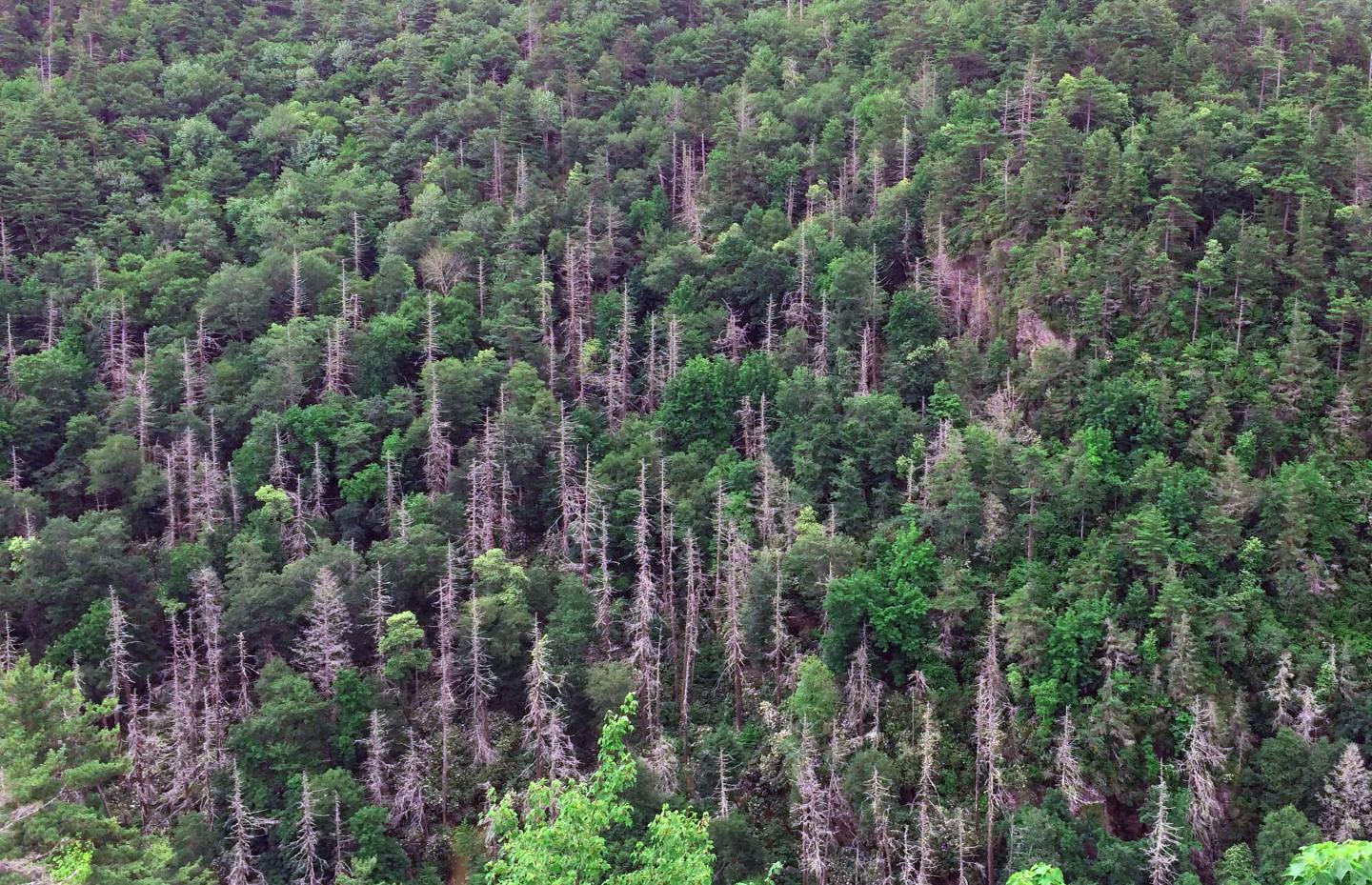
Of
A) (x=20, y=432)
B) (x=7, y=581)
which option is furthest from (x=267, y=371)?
(x=7, y=581)

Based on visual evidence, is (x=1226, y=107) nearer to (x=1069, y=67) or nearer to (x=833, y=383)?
(x=1069, y=67)

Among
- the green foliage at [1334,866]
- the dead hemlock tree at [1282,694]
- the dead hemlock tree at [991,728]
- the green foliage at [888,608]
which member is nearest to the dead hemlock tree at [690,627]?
the green foliage at [888,608]

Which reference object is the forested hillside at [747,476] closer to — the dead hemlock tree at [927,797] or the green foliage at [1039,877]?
the dead hemlock tree at [927,797]

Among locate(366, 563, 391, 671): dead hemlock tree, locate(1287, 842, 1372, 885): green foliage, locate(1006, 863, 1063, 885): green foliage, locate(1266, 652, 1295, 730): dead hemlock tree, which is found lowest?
locate(366, 563, 391, 671): dead hemlock tree

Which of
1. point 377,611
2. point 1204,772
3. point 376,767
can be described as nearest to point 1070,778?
point 1204,772

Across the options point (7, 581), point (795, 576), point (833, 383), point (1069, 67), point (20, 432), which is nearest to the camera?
point (795, 576)

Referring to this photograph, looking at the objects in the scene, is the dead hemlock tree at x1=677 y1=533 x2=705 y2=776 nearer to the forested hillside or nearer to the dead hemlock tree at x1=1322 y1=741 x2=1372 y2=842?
the forested hillside

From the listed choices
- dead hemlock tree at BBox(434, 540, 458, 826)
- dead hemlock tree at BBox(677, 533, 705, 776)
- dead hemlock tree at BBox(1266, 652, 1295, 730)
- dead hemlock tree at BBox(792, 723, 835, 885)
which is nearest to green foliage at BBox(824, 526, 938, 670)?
dead hemlock tree at BBox(792, 723, 835, 885)

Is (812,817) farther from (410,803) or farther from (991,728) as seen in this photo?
(410,803)
